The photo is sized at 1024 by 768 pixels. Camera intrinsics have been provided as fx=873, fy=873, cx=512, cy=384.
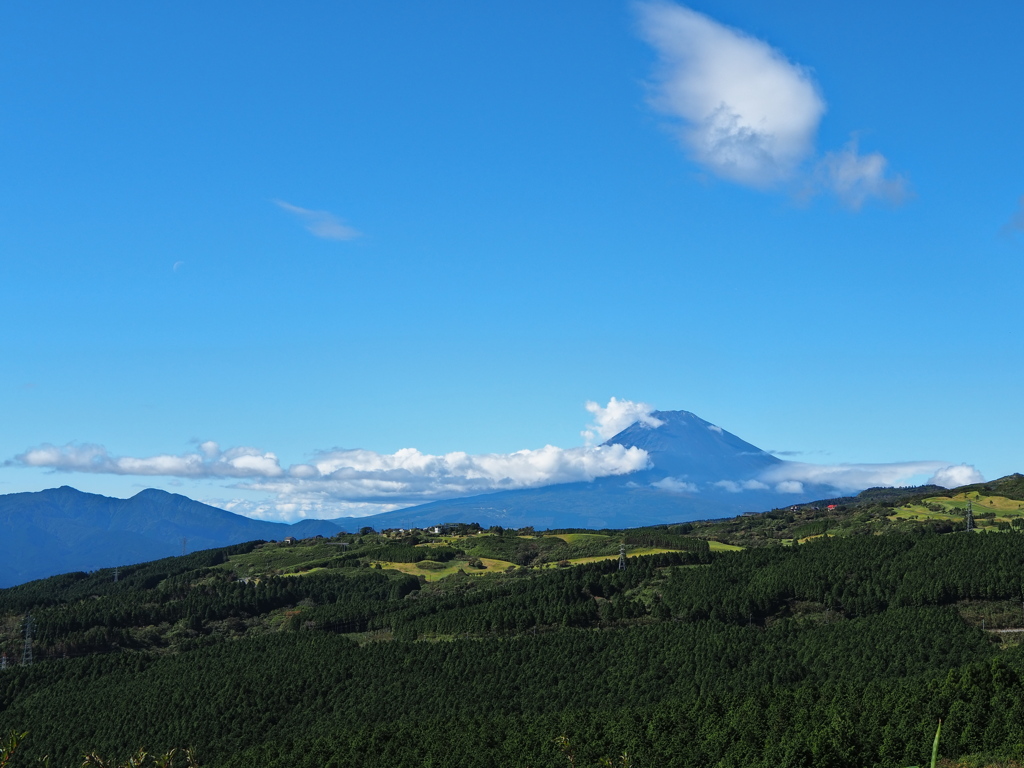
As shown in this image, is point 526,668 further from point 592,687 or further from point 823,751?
point 823,751

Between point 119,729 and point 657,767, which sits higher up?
point 657,767

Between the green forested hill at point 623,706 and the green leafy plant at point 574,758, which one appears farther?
the green leafy plant at point 574,758

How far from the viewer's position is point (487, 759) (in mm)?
120125

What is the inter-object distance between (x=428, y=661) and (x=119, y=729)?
2545 inches

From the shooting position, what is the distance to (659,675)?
6895 inches

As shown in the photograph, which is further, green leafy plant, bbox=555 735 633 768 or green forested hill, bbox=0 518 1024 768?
green leafy plant, bbox=555 735 633 768

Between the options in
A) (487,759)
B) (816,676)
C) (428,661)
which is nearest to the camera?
(487,759)

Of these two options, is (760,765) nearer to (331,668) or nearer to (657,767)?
(657,767)

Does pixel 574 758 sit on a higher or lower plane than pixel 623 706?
higher

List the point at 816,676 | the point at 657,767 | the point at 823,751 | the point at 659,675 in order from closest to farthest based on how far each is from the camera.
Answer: the point at 823,751, the point at 657,767, the point at 816,676, the point at 659,675

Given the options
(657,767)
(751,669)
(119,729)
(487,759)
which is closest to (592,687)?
(751,669)

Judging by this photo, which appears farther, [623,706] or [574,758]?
[623,706]

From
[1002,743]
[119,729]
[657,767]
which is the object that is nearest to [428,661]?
[119,729]

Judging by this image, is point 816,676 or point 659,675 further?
point 659,675
